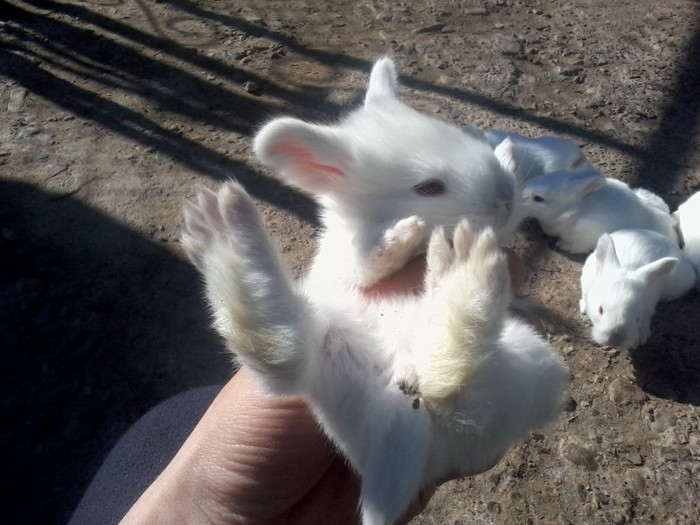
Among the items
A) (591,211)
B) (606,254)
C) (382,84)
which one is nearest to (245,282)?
(382,84)

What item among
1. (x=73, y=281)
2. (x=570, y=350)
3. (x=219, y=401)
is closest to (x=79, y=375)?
(x=73, y=281)

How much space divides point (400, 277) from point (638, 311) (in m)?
1.89

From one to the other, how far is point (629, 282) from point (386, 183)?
1922mm

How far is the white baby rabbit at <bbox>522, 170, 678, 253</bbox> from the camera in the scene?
3.62m

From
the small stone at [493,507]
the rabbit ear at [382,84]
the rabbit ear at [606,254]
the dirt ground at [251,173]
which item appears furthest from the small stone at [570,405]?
the rabbit ear at [382,84]

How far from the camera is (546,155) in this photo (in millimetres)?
3832

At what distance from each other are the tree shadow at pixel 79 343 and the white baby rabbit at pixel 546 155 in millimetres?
1997

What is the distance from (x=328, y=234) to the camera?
1909 millimetres

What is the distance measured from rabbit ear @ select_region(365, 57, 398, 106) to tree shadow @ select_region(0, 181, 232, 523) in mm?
1495

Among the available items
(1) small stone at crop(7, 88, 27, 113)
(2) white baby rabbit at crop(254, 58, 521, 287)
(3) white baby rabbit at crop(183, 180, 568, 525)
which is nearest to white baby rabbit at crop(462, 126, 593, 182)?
(2) white baby rabbit at crop(254, 58, 521, 287)

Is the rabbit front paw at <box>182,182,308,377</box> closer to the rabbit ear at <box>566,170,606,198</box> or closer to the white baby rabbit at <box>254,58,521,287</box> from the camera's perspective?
the white baby rabbit at <box>254,58,521,287</box>

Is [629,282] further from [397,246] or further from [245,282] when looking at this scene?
[245,282]

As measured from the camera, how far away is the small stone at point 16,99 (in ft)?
14.7

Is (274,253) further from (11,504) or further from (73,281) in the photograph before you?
(73,281)
